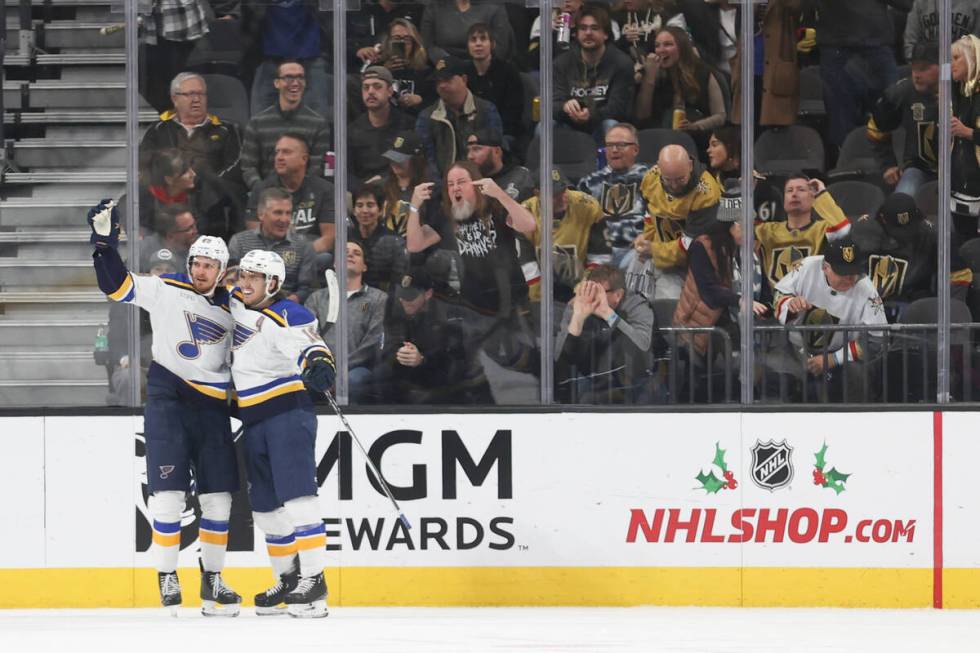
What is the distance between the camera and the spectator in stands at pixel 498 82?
6219mm

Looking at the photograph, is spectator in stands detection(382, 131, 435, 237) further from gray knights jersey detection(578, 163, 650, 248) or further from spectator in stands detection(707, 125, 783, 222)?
spectator in stands detection(707, 125, 783, 222)

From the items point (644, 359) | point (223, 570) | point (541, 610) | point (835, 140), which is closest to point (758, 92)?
point (835, 140)

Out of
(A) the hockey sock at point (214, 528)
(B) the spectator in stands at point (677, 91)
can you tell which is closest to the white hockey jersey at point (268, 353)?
(A) the hockey sock at point (214, 528)

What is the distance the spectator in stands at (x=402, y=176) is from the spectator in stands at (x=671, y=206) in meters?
0.92

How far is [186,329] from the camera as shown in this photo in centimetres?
561

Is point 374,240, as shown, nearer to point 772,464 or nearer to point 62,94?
point 62,94

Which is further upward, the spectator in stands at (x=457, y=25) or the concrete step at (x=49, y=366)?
the spectator in stands at (x=457, y=25)

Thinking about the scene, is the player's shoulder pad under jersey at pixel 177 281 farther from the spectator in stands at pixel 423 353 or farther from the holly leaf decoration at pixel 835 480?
the holly leaf decoration at pixel 835 480

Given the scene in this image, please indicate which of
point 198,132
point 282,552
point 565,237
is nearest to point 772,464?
point 565,237

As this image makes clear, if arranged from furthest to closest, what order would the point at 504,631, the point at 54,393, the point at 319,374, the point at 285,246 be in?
the point at 285,246, the point at 54,393, the point at 319,374, the point at 504,631

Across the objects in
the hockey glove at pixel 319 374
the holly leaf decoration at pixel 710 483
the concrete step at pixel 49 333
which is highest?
the concrete step at pixel 49 333

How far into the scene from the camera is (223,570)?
5.99 meters

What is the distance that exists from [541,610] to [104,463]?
5.98ft

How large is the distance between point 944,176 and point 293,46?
2731mm
